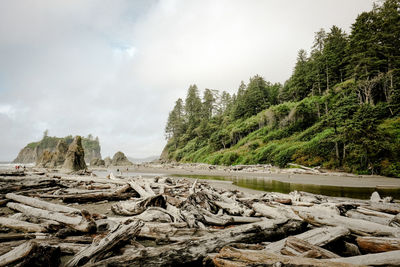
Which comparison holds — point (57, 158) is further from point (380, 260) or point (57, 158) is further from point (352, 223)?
point (380, 260)

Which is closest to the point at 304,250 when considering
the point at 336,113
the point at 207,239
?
the point at 207,239

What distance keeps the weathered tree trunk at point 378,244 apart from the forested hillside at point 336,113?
66.4ft

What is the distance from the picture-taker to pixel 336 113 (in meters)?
22.5

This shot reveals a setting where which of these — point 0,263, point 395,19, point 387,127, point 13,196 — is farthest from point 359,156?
point 395,19

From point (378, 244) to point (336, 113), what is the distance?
2509 centimetres

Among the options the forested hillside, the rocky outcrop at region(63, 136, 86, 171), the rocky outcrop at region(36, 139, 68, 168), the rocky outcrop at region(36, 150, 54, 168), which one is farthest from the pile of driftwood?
the rocky outcrop at region(36, 150, 54, 168)

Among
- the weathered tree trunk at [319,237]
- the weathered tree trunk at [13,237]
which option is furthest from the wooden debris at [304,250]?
the weathered tree trunk at [13,237]

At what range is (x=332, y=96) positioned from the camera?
3625 cm

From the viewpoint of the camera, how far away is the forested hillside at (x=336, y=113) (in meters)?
18.5

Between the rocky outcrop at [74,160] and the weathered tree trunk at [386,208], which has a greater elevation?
the rocky outcrop at [74,160]

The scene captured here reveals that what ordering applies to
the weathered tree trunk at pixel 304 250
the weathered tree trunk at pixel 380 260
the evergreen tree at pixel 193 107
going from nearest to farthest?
1. the weathered tree trunk at pixel 380 260
2. the weathered tree trunk at pixel 304 250
3. the evergreen tree at pixel 193 107

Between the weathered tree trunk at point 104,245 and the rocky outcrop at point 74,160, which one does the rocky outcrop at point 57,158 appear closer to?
the rocky outcrop at point 74,160

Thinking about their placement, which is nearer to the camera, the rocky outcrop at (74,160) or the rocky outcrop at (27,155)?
the rocky outcrop at (74,160)

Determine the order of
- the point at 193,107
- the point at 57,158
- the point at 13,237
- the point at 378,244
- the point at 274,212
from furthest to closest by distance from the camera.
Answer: the point at 193,107
the point at 57,158
the point at 274,212
the point at 13,237
the point at 378,244
